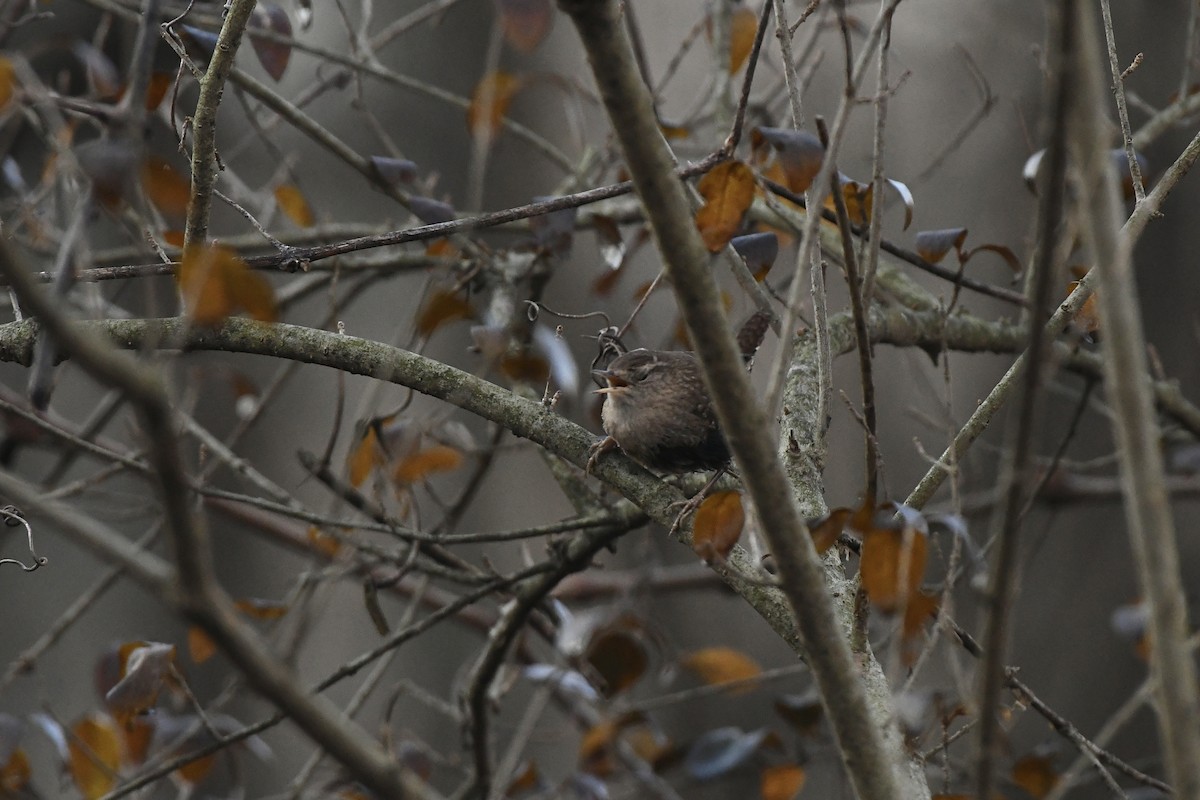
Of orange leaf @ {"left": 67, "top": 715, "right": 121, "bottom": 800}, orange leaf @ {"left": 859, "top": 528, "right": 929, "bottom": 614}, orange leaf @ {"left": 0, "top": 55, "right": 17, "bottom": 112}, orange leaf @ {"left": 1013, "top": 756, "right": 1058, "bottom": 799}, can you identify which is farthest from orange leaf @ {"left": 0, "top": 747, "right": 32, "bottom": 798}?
orange leaf @ {"left": 1013, "top": 756, "right": 1058, "bottom": 799}

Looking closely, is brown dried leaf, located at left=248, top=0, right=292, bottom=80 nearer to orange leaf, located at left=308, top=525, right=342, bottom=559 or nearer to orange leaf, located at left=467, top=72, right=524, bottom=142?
orange leaf, located at left=467, top=72, right=524, bottom=142

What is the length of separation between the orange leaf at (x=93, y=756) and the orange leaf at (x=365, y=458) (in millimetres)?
929

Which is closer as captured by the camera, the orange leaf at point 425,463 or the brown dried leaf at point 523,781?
the orange leaf at point 425,463

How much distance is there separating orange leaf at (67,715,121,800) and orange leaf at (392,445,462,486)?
1015 mm

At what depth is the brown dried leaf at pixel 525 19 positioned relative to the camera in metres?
2.16

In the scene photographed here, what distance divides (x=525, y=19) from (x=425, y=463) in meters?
1.20

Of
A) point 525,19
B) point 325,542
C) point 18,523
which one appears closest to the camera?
point 525,19

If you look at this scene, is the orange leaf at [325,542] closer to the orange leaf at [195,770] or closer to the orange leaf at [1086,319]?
the orange leaf at [195,770]

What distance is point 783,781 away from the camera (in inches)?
120

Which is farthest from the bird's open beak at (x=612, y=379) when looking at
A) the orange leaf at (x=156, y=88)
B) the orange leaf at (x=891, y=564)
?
the orange leaf at (x=891, y=564)

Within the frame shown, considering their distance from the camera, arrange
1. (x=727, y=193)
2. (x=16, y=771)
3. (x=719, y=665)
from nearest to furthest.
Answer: (x=727, y=193), (x=16, y=771), (x=719, y=665)

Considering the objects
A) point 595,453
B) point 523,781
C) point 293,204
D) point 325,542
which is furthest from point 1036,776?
point 293,204

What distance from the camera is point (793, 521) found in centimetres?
144

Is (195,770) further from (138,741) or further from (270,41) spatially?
(270,41)
